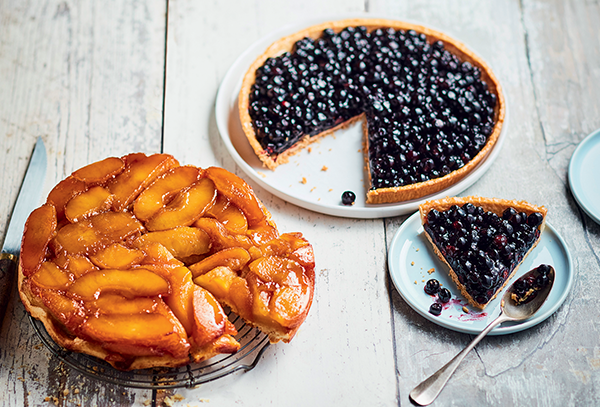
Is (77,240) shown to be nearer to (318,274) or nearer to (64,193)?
(64,193)

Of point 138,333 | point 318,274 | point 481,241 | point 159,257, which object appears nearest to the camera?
point 138,333

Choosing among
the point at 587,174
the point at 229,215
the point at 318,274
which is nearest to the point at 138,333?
the point at 229,215

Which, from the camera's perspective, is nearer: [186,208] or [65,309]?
[65,309]

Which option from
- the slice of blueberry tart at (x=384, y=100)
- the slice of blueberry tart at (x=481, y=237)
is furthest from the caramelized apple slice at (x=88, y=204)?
the slice of blueberry tart at (x=481, y=237)

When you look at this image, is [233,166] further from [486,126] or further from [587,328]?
[587,328]

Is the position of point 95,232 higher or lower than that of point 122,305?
higher

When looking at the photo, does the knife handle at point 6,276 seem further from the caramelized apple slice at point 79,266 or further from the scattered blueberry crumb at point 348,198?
the scattered blueberry crumb at point 348,198

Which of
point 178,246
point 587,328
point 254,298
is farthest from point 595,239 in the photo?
point 178,246
